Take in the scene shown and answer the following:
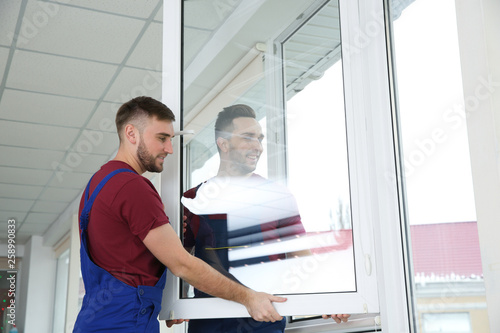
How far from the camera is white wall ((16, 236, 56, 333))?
927cm

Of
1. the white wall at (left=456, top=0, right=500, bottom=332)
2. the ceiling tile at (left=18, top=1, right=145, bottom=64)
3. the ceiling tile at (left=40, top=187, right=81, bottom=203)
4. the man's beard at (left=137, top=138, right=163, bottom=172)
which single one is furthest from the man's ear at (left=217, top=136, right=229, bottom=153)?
the ceiling tile at (left=40, top=187, right=81, bottom=203)

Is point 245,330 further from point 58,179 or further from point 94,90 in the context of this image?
point 58,179

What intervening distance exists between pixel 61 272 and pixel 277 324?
325 inches

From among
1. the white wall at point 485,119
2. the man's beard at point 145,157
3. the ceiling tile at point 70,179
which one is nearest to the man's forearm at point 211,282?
the man's beard at point 145,157

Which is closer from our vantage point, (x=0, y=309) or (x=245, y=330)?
(x=245, y=330)

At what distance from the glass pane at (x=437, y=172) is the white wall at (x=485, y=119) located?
0.11 feet

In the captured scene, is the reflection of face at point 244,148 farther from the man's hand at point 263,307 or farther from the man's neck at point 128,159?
the man's hand at point 263,307

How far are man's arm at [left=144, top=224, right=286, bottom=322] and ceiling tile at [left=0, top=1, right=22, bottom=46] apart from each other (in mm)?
2134

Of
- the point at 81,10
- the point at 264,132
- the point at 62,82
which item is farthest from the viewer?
the point at 62,82

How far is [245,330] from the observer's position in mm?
1917

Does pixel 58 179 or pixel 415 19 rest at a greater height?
pixel 58 179

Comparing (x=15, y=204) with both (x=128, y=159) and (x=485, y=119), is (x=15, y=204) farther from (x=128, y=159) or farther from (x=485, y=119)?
(x=485, y=119)

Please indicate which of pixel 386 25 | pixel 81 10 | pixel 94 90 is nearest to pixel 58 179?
pixel 94 90

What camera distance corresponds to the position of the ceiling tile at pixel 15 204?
23.1ft
